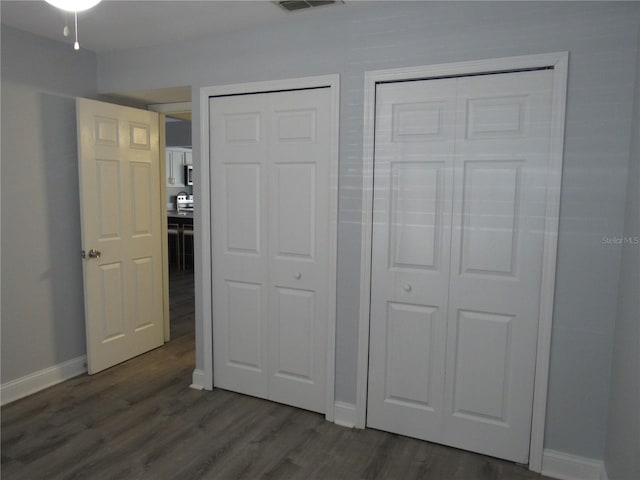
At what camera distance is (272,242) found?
2.68 meters

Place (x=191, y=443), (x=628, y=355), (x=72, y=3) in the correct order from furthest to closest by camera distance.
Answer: (x=191, y=443) → (x=628, y=355) → (x=72, y=3)

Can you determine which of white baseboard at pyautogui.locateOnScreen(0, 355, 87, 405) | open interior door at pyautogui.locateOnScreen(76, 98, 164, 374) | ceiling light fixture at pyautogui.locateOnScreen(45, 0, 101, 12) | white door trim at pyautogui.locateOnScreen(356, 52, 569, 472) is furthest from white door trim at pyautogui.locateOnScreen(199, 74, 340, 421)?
ceiling light fixture at pyautogui.locateOnScreen(45, 0, 101, 12)

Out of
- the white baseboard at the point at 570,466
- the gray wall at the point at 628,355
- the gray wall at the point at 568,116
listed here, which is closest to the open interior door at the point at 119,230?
the gray wall at the point at 568,116

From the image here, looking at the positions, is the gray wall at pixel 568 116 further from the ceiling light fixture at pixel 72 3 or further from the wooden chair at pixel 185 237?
the wooden chair at pixel 185 237

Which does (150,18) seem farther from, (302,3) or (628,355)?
(628,355)

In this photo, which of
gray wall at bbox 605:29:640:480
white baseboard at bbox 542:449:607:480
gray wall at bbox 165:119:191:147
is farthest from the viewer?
gray wall at bbox 165:119:191:147

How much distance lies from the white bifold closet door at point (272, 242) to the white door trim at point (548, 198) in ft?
0.75

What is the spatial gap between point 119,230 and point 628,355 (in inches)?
119

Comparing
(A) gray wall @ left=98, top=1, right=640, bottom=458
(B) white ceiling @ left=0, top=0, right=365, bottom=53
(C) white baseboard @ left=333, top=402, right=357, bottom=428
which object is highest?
(B) white ceiling @ left=0, top=0, right=365, bottom=53

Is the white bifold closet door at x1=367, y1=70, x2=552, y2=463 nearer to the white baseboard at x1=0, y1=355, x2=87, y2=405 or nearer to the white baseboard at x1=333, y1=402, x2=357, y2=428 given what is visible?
the white baseboard at x1=333, y1=402, x2=357, y2=428

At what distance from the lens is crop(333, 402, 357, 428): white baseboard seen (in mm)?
2539

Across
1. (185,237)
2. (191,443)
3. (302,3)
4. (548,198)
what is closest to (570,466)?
(548,198)

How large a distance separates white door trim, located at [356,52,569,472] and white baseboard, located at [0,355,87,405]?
6.56 feet

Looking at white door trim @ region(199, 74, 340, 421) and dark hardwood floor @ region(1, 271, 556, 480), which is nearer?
dark hardwood floor @ region(1, 271, 556, 480)
